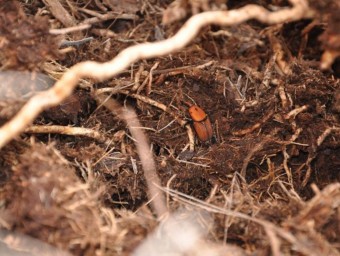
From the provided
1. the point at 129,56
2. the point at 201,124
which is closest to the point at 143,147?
the point at 201,124

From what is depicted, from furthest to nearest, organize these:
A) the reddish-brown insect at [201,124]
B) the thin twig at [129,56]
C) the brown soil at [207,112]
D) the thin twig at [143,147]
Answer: the reddish-brown insect at [201,124] < the thin twig at [143,147] < the brown soil at [207,112] < the thin twig at [129,56]

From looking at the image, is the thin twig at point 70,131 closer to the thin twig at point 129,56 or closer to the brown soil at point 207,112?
the brown soil at point 207,112

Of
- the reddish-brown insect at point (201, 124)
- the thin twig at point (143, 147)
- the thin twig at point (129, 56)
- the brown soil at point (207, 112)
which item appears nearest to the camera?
the thin twig at point (129, 56)

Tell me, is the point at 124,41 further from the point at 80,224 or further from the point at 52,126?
the point at 80,224

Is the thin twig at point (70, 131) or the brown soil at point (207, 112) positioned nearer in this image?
the brown soil at point (207, 112)

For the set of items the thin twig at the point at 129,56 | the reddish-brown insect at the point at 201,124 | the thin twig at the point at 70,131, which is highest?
the thin twig at the point at 129,56

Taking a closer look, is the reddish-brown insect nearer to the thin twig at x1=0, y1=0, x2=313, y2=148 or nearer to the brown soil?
the brown soil

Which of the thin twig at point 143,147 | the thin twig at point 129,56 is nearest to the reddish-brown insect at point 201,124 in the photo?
the thin twig at point 143,147

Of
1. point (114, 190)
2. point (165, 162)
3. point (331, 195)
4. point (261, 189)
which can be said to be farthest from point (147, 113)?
point (331, 195)
